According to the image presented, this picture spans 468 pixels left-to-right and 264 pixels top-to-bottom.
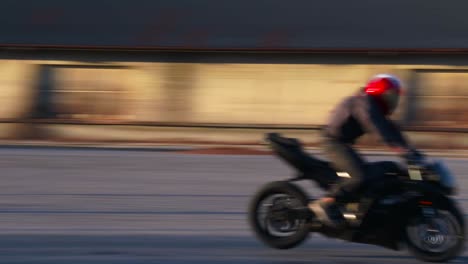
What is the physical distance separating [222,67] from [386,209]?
17.5 metres

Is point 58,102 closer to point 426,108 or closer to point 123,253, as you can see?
point 426,108

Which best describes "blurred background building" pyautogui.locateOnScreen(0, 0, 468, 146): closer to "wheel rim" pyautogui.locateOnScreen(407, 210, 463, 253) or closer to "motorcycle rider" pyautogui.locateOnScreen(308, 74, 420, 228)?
"motorcycle rider" pyautogui.locateOnScreen(308, 74, 420, 228)

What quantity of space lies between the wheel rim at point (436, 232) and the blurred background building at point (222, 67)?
54.5 feet

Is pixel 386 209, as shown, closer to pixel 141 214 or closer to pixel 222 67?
pixel 141 214

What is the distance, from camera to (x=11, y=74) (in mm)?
24625

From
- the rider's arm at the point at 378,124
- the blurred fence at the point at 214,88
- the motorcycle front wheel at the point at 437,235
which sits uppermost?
the blurred fence at the point at 214,88

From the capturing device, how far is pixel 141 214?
954cm

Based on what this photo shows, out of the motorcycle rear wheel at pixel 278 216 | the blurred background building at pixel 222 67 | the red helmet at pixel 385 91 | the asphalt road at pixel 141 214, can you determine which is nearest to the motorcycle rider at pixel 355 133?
the red helmet at pixel 385 91

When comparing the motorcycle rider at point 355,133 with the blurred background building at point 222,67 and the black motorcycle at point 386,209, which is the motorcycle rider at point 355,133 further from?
the blurred background building at point 222,67

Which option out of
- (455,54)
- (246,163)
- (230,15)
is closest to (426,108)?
(455,54)

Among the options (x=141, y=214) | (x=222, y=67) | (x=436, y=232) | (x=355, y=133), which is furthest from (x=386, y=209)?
(x=222, y=67)

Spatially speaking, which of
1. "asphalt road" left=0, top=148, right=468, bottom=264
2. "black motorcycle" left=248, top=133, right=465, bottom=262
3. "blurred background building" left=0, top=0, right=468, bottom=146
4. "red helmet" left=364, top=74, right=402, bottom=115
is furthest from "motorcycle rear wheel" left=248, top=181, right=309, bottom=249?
"blurred background building" left=0, top=0, right=468, bottom=146

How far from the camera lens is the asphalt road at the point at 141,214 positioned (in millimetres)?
7246

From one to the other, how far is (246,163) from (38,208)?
676 centimetres
